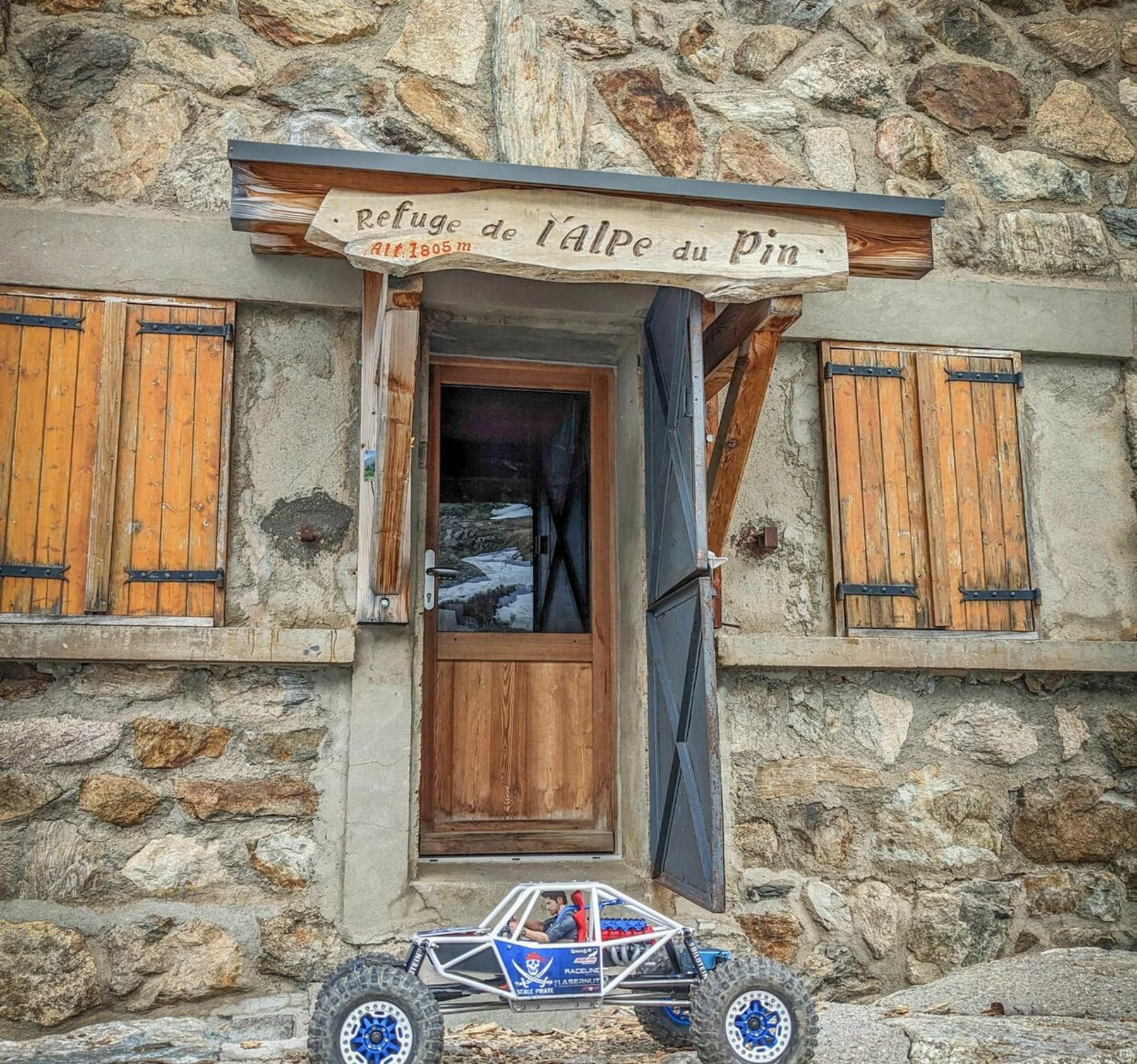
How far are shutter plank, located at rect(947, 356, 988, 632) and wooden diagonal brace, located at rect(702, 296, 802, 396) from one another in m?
1.03

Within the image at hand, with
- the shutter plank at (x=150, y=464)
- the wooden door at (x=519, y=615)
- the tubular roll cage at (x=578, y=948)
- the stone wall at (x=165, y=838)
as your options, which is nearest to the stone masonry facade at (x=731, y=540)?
the stone wall at (x=165, y=838)

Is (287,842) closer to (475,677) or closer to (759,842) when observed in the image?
(475,677)

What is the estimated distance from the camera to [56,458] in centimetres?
428

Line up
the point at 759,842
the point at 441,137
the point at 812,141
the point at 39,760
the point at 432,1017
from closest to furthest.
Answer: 1. the point at 432,1017
2. the point at 39,760
3. the point at 759,842
4. the point at 441,137
5. the point at 812,141

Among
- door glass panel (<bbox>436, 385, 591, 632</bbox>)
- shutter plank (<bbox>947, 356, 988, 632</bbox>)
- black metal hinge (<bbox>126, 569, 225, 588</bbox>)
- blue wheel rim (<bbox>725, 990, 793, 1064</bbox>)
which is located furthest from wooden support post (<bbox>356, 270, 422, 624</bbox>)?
shutter plank (<bbox>947, 356, 988, 632</bbox>)

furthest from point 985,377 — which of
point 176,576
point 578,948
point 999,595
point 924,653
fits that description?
point 176,576

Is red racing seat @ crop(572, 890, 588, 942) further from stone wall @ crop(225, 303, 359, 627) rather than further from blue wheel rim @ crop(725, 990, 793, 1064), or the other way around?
stone wall @ crop(225, 303, 359, 627)

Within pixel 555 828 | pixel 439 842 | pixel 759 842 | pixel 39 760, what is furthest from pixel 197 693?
pixel 759 842

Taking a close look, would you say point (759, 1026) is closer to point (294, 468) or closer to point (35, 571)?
point (294, 468)

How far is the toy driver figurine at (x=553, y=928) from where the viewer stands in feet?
10.6

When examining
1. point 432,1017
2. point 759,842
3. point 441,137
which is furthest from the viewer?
point 441,137

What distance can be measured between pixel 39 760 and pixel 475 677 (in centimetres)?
172

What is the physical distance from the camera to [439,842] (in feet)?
15.9

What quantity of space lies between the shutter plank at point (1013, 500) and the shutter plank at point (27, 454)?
3755mm
